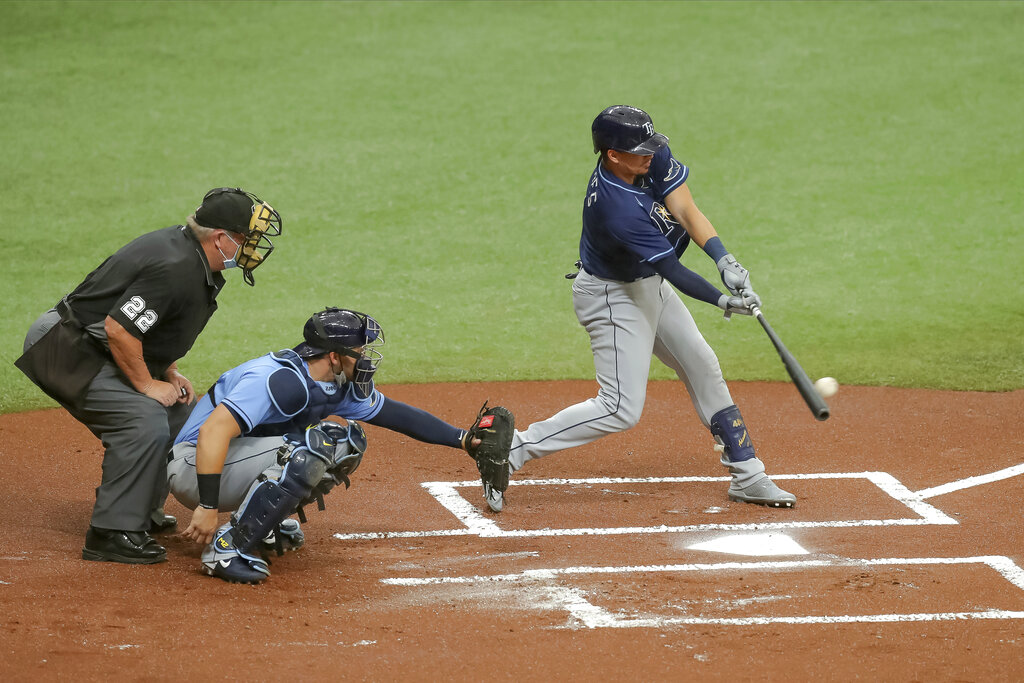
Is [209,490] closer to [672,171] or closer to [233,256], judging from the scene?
[233,256]

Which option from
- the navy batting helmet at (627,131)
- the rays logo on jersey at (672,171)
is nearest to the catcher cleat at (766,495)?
the rays logo on jersey at (672,171)

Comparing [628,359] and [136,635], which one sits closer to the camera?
[136,635]

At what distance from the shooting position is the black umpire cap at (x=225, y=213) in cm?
499

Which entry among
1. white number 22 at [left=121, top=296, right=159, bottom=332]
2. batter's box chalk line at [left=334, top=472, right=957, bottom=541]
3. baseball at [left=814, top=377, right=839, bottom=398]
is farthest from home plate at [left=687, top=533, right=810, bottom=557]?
white number 22 at [left=121, top=296, right=159, bottom=332]

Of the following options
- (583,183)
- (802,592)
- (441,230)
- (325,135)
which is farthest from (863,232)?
(802,592)

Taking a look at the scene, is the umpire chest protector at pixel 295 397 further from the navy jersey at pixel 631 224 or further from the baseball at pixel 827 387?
the baseball at pixel 827 387

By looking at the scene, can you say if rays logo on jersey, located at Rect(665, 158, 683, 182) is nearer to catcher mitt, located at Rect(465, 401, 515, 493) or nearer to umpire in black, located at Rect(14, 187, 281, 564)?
catcher mitt, located at Rect(465, 401, 515, 493)

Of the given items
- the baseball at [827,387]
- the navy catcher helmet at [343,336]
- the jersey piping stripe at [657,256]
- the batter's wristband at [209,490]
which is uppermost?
the jersey piping stripe at [657,256]

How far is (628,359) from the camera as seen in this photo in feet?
18.5

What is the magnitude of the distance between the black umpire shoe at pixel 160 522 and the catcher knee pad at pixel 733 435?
8.21 ft

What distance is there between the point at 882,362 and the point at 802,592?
4069 millimetres

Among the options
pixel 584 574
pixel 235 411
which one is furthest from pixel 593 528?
pixel 235 411

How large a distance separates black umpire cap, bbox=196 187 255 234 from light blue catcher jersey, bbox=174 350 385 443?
0.56 metres

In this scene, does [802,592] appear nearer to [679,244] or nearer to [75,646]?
[679,244]
